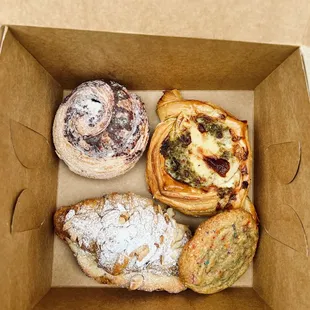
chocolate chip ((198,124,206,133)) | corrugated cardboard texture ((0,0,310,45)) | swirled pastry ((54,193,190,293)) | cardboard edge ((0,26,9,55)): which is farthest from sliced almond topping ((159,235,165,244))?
cardboard edge ((0,26,9,55))

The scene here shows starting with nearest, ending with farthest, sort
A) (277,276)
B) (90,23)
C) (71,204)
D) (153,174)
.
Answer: (90,23), (277,276), (153,174), (71,204)

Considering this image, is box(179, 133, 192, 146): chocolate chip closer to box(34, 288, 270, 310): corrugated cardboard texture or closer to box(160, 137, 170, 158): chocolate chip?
box(160, 137, 170, 158): chocolate chip

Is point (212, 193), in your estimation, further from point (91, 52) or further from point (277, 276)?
point (91, 52)

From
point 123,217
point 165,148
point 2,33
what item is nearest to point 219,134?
point 165,148

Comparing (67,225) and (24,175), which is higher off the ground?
(24,175)

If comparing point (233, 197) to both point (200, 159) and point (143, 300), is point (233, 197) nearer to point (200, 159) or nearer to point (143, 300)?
point (200, 159)

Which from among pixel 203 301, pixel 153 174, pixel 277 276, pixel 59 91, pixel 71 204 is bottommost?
pixel 203 301

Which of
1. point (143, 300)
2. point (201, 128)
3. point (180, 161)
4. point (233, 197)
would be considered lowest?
point (143, 300)

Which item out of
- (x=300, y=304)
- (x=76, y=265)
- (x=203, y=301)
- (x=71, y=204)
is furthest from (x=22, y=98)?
(x=300, y=304)
